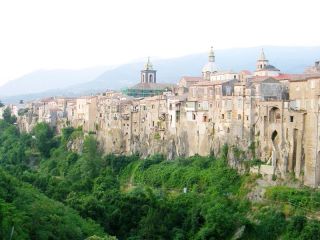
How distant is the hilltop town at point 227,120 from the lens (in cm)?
4234

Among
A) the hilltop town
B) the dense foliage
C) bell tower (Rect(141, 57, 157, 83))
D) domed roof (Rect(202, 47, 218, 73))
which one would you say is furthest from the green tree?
the dense foliage

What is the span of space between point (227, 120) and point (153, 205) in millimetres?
9799

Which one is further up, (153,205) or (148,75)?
(148,75)

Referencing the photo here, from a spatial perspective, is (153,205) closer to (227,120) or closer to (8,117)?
(227,120)

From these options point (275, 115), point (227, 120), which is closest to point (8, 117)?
point (227, 120)

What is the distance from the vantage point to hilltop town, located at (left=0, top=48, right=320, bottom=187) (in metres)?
42.3

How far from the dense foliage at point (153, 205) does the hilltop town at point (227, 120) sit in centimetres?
163

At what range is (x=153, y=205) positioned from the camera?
142ft

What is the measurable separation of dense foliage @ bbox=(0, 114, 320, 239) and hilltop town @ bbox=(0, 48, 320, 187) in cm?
163

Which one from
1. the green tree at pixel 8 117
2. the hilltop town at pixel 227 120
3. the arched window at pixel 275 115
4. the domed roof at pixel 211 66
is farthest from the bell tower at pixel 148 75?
the arched window at pixel 275 115

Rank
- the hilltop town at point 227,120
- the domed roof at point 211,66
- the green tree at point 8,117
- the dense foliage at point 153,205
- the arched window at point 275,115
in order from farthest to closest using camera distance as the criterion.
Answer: the green tree at point 8,117 → the domed roof at point 211,66 → the arched window at point 275,115 → the hilltop town at point 227,120 → the dense foliage at point 153,205

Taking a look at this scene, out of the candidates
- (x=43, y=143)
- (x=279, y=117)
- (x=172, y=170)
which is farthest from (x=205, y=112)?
(x=43, y=143)

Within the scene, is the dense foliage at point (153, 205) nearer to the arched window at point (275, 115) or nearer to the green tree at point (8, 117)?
the arched window at point (275, 115)

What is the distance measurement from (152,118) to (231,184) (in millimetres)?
15051
